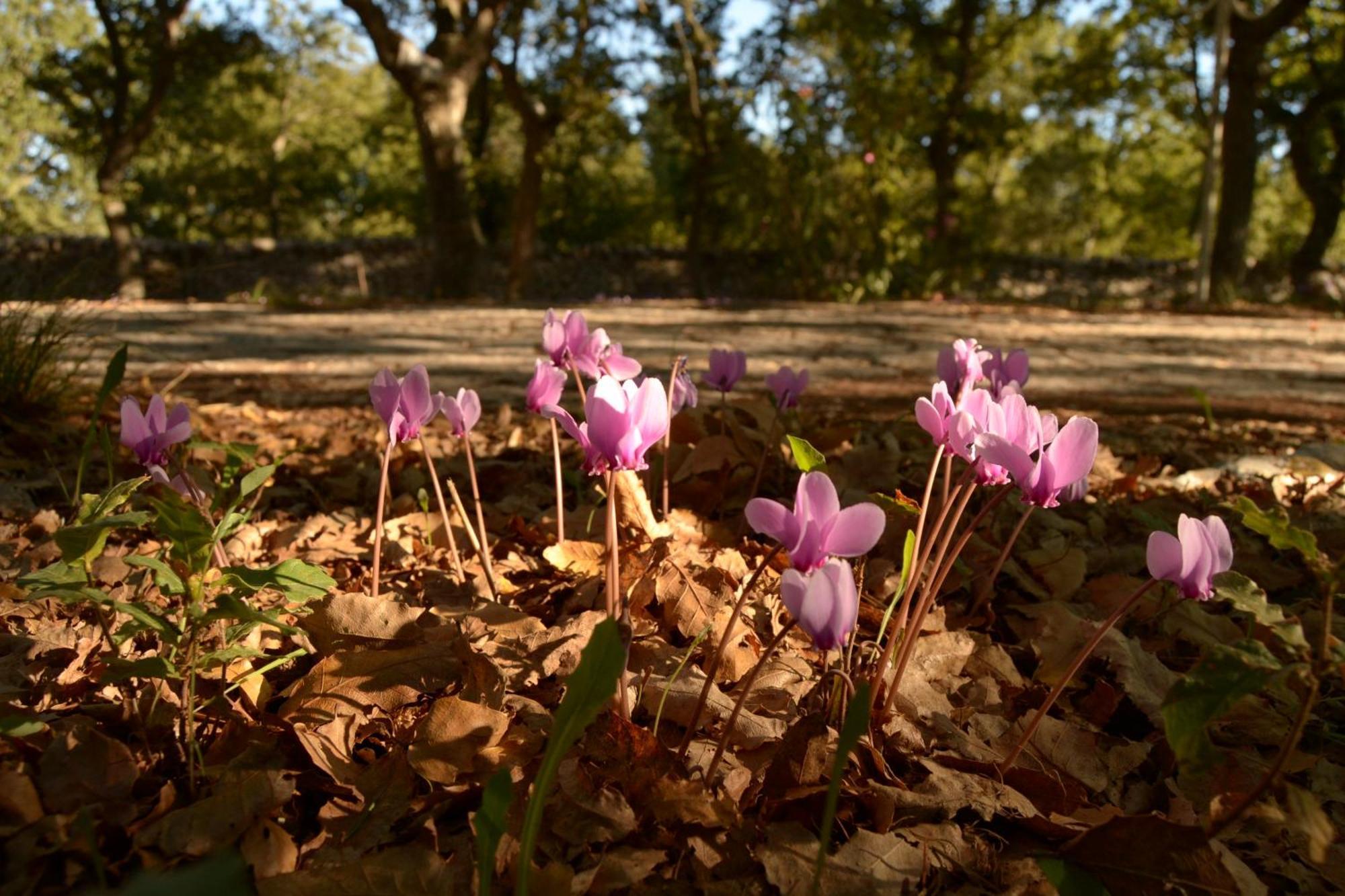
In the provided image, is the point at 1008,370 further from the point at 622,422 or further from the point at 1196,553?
the point at 622,422

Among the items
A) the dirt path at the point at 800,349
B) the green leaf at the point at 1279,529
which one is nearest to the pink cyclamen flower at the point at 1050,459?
the green leaf at the point at 1279,529

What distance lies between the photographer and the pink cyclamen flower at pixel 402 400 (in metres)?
1.56

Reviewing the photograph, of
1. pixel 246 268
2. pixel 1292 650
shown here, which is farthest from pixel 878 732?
pixel 246 268

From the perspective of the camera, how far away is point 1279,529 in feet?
3.61

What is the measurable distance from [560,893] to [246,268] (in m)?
21.6

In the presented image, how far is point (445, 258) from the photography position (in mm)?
13891

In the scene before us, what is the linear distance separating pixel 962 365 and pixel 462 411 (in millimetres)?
1016

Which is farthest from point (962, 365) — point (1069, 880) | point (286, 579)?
point (286, 579)

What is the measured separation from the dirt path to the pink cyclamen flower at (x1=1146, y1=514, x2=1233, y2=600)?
2.66 meters

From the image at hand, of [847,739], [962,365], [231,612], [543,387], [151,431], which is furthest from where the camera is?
[962,365]

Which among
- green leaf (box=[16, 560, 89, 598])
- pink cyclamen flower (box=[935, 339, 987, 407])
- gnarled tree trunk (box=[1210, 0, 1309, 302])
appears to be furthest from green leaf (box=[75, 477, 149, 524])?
gnarled tree trunk (box=[1210, 0, 1309, 302])

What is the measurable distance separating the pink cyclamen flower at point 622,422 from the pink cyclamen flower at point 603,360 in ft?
1.81

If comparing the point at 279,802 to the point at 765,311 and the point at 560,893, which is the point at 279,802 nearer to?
the point at 560,893

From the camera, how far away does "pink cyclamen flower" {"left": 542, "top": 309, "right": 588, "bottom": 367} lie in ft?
6.39
